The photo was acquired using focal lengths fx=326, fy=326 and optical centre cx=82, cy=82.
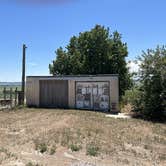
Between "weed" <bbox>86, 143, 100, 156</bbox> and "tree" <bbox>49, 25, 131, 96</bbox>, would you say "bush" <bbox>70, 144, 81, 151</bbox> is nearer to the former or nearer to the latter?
"weed" <bbox>86, 143, 100, 156</bbox>

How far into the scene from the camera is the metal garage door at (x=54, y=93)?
2380 cm

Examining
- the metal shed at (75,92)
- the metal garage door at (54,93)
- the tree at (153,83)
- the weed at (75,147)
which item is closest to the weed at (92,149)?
the weed at (75,147)

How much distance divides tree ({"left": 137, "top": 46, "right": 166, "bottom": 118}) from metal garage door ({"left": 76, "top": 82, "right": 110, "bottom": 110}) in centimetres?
323

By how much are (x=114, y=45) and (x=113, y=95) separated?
972 cm

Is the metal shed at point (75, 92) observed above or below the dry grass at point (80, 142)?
above

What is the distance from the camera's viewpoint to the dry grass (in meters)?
9.55

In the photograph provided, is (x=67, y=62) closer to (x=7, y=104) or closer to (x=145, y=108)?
(x=7, y=104)

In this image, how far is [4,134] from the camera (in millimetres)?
13188

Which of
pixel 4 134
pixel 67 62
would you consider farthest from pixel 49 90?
pixel 4 134

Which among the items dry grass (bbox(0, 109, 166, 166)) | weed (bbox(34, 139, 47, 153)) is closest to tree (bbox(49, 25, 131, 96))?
dry grass (bbox(0, 109, 166, 166))

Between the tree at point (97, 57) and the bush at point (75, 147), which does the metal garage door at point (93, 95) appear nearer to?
the tree at point (97, 57)

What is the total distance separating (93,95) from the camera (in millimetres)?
23141

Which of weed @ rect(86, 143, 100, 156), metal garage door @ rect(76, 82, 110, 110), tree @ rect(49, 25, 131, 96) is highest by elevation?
tree @ rect(49, 25, 131, 96)

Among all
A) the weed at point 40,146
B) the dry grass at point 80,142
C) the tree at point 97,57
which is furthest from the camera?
the tree at point 97,57
